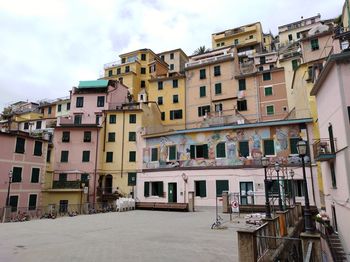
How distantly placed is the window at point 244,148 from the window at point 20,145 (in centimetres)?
2233

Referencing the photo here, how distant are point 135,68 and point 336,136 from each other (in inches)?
1691

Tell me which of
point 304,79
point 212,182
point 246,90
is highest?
point 246,90

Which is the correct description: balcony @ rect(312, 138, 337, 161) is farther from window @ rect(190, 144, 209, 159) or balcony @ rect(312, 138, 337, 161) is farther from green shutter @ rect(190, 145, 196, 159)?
green shutter @ rect(190, 145, 196, 159)

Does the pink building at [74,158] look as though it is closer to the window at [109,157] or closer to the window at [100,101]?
the window at [109,157]

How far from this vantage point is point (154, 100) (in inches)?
1646

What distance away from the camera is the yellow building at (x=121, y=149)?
33219 millimetres

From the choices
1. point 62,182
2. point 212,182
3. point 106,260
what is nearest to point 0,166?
point 62,182

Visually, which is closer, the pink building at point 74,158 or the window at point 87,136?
the pink building at point 74,158

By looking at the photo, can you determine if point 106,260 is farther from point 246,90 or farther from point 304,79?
point 246,90

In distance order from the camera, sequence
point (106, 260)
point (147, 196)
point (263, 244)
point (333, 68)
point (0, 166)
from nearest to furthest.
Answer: point (263, 244) → point (106, 260) → point (333, 68) → point (0, 166) → point (147, 196)

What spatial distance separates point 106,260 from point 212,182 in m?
18.8

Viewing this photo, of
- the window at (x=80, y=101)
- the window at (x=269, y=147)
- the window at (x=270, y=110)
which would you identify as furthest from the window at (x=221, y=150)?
the window at (x=80, y=101)

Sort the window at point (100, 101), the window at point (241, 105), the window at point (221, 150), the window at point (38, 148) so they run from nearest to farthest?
the window at point (221, 150)
the window at point (38, 148)
the window at point (241, 105)
the window at point (100, 101)

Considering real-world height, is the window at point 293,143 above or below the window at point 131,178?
above
